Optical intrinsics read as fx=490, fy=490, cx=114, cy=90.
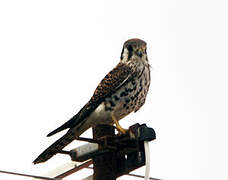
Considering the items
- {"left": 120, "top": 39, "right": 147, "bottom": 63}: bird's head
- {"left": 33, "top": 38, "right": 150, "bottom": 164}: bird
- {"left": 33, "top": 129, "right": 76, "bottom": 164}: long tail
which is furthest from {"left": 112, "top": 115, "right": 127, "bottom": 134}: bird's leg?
{"left": 120, "top": 39, "right": 147, "bottom": 63}: bird's head

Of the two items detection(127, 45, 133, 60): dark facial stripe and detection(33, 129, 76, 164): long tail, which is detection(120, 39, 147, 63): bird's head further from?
detection(33, 129, 76, 164): long tail

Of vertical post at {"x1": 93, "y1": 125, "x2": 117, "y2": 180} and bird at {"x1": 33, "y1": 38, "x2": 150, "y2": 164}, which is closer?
vertical post at {"x1": 93, "y1": 125, "x2": 117, "y2": 180}

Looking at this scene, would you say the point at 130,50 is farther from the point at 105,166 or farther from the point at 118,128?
the point at 105,166

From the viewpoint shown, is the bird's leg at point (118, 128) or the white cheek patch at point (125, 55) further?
the white cheek patch at point (125, 55)

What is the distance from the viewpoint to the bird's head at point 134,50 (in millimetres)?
6551

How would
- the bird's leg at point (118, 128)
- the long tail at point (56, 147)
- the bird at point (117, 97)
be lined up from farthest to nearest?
the bird at point (117, 97) < the bird's leg at point (118, 128) < the long tail at point (56, 147)

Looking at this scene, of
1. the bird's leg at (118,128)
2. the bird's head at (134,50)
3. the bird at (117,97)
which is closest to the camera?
the bird's leg at (118,128)

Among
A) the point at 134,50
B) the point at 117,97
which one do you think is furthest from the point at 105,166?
the point at 134,50

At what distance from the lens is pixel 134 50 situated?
6.60 m

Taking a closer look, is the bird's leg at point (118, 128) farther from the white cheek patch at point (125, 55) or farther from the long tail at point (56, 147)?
the white cheek patch at point (125, 55)

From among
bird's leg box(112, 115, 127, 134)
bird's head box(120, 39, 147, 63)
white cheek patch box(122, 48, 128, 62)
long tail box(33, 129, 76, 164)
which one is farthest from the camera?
white cheek patch box(122, 48, 128, 62)

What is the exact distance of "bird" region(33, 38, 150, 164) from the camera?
5.93 metres

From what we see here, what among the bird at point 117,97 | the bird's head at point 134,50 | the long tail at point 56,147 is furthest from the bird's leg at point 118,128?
the bird's head at point 134,50

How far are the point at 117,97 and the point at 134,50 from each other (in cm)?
82
